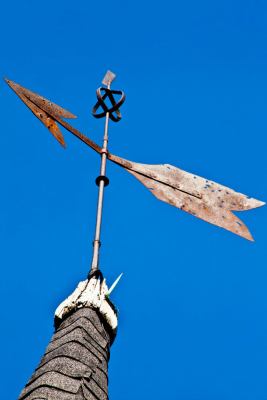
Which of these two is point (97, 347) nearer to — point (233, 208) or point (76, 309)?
point (76, 309)

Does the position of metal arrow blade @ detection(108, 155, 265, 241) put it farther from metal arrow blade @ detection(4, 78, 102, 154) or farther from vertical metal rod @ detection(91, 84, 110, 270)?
metal arrow blade @ detection(4, 78, 102, 154)

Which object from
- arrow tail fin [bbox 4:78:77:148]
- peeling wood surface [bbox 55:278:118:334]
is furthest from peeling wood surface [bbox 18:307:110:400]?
arrow tail fin [bbox 4:78:77:148]

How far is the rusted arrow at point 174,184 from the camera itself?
16.9ft

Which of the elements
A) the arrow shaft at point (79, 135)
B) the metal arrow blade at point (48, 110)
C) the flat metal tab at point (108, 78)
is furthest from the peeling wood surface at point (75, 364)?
the flat metal tab at point (108, 78)

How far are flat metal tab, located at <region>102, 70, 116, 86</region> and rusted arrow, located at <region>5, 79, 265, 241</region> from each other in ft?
3.12

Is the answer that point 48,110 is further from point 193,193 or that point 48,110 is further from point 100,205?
point 193,193

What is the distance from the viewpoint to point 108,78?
6.34 m

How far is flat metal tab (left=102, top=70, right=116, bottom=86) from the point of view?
6281mm

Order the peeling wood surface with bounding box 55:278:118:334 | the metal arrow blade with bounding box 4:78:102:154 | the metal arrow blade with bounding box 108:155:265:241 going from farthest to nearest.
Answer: the metal arrow blade with bounding box 4:78:102:154, the metal arrow blade with bounding box 108:155:265:241, the peeling wood surface with bounding box 55:278:118:334

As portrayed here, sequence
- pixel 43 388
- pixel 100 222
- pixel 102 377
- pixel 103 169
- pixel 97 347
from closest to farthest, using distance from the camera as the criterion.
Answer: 1. pixel 43 388
2. pixel 102 377
3. pixel 97 347
4. pixel 100 222
5. pixel 103 169

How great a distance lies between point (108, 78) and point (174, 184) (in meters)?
1.72

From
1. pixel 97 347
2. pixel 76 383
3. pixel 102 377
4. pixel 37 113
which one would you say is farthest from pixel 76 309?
pixel 37 113

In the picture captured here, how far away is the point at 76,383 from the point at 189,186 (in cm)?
301

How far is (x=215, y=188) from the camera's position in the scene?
5.33 meters
